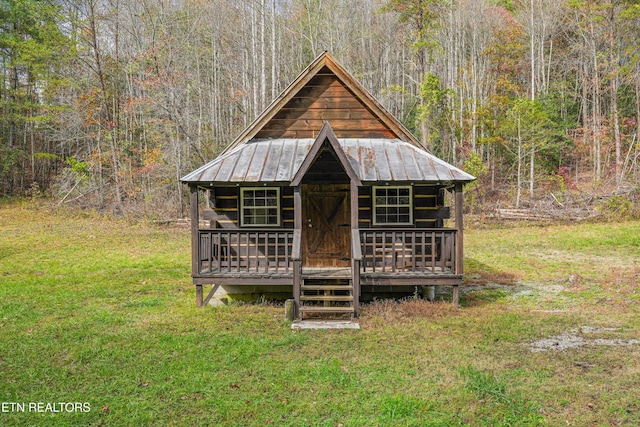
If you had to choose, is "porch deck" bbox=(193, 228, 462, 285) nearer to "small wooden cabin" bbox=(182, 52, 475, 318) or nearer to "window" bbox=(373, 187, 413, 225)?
"small wooden cabin" bbox=(182, 52, 475, 318)

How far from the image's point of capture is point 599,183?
87.2 ft

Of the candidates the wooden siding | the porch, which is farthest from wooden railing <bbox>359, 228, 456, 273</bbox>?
the wooden siding

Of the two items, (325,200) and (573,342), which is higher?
(325,200)

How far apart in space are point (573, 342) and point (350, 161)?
6.26 meters

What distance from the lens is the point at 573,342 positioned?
798 cm

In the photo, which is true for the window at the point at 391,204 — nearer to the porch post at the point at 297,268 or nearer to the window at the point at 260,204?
the window at the point at 260,204

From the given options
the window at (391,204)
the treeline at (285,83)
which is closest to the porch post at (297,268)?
the window at (391,204)

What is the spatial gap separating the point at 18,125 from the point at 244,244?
3666cm

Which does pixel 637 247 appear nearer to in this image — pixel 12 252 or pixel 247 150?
pixel 247 150

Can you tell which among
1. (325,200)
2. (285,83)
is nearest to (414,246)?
(325,200)

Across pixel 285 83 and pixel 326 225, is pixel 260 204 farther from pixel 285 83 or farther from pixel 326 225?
pixel 285 83

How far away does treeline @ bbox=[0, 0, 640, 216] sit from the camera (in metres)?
28.1

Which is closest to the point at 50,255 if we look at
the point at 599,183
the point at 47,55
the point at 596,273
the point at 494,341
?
the point at 494,341

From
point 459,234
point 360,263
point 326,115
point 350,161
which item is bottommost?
point 360,263
